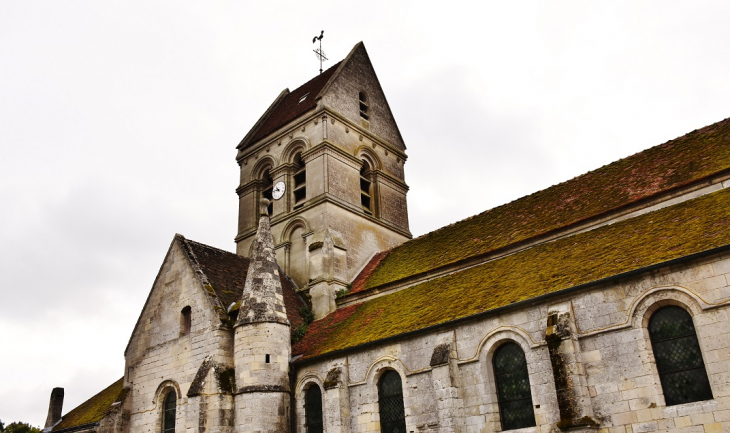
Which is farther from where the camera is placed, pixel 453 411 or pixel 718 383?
pixel 453 411

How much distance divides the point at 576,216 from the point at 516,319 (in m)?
4.80

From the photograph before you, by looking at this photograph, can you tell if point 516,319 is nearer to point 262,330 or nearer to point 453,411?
point 453,411

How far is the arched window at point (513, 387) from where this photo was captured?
14.1 m

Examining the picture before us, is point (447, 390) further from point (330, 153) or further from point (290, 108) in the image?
point (290, 108)

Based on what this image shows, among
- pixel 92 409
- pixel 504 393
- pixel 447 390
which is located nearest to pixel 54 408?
pixel 92 409

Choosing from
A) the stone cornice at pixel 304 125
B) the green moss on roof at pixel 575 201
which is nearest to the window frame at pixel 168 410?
the green moss on roof at pixel 575 201

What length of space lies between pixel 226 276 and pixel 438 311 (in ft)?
28.1

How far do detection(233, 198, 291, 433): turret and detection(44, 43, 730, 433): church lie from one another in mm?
55

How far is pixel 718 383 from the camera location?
448 inches

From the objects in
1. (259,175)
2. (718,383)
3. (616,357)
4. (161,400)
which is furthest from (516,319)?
(259,175)

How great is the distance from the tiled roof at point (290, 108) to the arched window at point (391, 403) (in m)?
13.9

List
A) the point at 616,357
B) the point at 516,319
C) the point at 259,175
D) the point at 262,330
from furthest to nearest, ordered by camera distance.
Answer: the point at 259,175 < the point at 262,330 < the point at 516,319 < the point at 616,357

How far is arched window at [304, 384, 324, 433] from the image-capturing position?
17.8 m

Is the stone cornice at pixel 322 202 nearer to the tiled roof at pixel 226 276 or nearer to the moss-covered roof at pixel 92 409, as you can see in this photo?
the tiled roof at pixel 226 276
